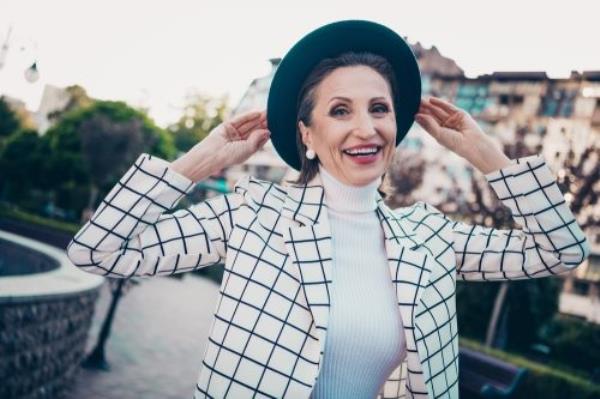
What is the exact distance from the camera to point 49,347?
4953 millimetres

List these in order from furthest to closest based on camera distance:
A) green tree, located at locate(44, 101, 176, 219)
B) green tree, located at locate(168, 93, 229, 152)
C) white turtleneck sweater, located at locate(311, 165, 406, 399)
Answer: green tree, located at locate(168, 93, 229, 152) → green tree, located at locate(44, 101, 176, 219) → white turtleneck sweater, located at locate(311, 165, 406, 399)

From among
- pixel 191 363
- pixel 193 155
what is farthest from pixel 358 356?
pixel 191 363

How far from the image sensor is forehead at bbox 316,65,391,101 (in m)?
1.96

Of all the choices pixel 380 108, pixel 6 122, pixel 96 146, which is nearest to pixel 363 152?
pixel 380 108

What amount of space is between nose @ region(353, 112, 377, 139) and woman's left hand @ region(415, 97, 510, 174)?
45cm

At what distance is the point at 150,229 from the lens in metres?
1.82

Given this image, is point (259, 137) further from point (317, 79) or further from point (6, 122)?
point (6, 122)

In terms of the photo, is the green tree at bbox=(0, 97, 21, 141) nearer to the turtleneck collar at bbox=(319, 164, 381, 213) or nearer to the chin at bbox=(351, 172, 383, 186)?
the turtleneck collar at bbox=(319, 164, 381, 213)

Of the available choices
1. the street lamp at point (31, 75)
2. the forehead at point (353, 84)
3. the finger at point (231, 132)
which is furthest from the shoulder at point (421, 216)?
the street lamp at point (31, 75)

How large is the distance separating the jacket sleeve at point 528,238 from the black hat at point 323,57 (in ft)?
1.77

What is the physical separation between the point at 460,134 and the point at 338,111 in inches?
23.6

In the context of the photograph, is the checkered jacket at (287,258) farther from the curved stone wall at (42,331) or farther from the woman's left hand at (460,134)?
the curved stone wall at (42,331)

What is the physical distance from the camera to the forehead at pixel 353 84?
196 cm

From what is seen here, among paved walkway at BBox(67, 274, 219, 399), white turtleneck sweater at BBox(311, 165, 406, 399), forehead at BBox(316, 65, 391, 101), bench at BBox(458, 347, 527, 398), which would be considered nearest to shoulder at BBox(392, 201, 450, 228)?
white turtleneck sweater at BBox(311, 165, 406, 399)
